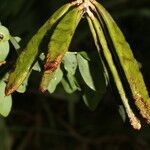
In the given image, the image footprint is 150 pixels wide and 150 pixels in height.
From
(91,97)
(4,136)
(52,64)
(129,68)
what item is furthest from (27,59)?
(4,136)

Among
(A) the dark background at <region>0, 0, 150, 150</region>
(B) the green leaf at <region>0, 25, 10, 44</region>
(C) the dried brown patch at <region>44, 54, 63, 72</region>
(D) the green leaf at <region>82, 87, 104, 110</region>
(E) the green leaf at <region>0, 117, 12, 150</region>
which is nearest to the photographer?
(C) the dried brown patch at <region>44, 54, 63, 72</region>

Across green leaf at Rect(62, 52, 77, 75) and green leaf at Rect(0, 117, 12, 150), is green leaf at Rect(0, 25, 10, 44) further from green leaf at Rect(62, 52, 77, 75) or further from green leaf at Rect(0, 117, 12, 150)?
green leaf at Rect(0, 117, 12, 150)

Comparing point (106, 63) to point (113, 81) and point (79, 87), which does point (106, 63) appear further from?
point (79, 87)

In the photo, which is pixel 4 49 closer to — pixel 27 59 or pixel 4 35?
pixel 4 35

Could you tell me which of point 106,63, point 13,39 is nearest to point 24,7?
point 13,39

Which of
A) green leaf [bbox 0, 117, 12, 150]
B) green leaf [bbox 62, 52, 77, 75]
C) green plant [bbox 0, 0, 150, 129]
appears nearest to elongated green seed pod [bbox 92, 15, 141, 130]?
green plant [bbox 0, 0, 150, 129]

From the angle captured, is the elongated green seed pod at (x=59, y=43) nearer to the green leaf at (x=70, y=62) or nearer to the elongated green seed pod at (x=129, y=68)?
the elongated green seed pod at (x=129, y=68)
